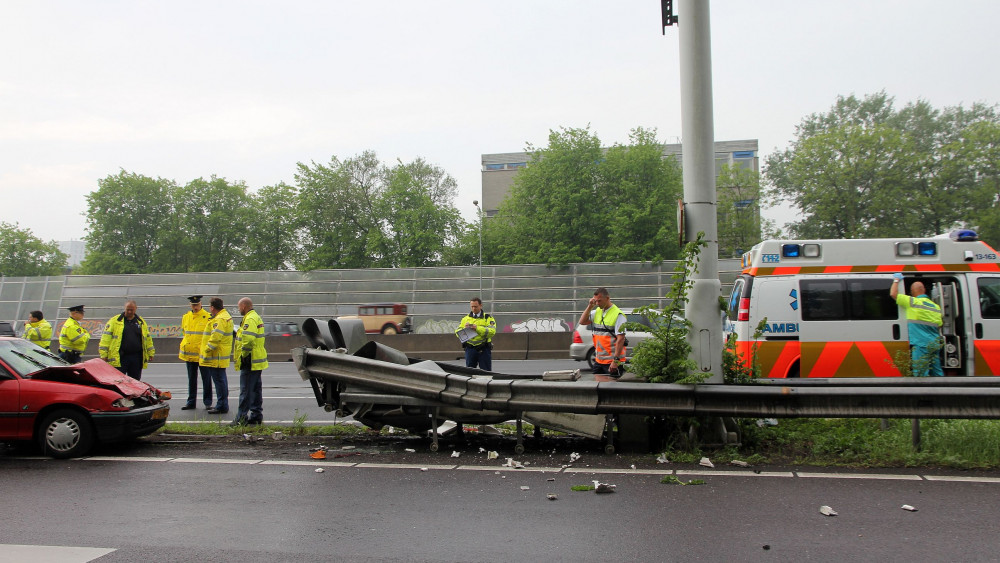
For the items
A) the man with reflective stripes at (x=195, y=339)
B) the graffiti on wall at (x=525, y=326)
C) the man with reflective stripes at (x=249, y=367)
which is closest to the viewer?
the man with reflective stripes at (x=249, y=367)

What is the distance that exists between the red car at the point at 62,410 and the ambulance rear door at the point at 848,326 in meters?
8.68

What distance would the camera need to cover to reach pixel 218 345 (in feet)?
31.9

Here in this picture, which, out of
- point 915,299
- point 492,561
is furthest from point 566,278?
point 492,561

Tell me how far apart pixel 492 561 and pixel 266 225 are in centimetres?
5697

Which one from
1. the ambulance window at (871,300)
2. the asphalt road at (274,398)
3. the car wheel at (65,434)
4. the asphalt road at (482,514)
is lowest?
the asphalt road at (274,398)

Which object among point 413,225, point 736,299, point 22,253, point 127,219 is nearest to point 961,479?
point 736,299

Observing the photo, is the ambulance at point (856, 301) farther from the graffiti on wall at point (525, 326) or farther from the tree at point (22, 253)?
the tree at point (22, 253)

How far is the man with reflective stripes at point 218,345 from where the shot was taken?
379 inches

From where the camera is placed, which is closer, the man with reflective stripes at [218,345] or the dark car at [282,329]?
the man with reflective stripes at [218,345]

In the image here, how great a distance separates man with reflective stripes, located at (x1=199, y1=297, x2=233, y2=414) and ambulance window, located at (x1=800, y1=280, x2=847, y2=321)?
8.44 m

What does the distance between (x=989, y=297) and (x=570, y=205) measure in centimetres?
3529

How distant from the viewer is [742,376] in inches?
267

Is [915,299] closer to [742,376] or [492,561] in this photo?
[742,376]

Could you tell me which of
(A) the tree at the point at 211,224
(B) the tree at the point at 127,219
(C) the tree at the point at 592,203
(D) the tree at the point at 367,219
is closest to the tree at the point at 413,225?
(D) the tree at the point at 367,219
